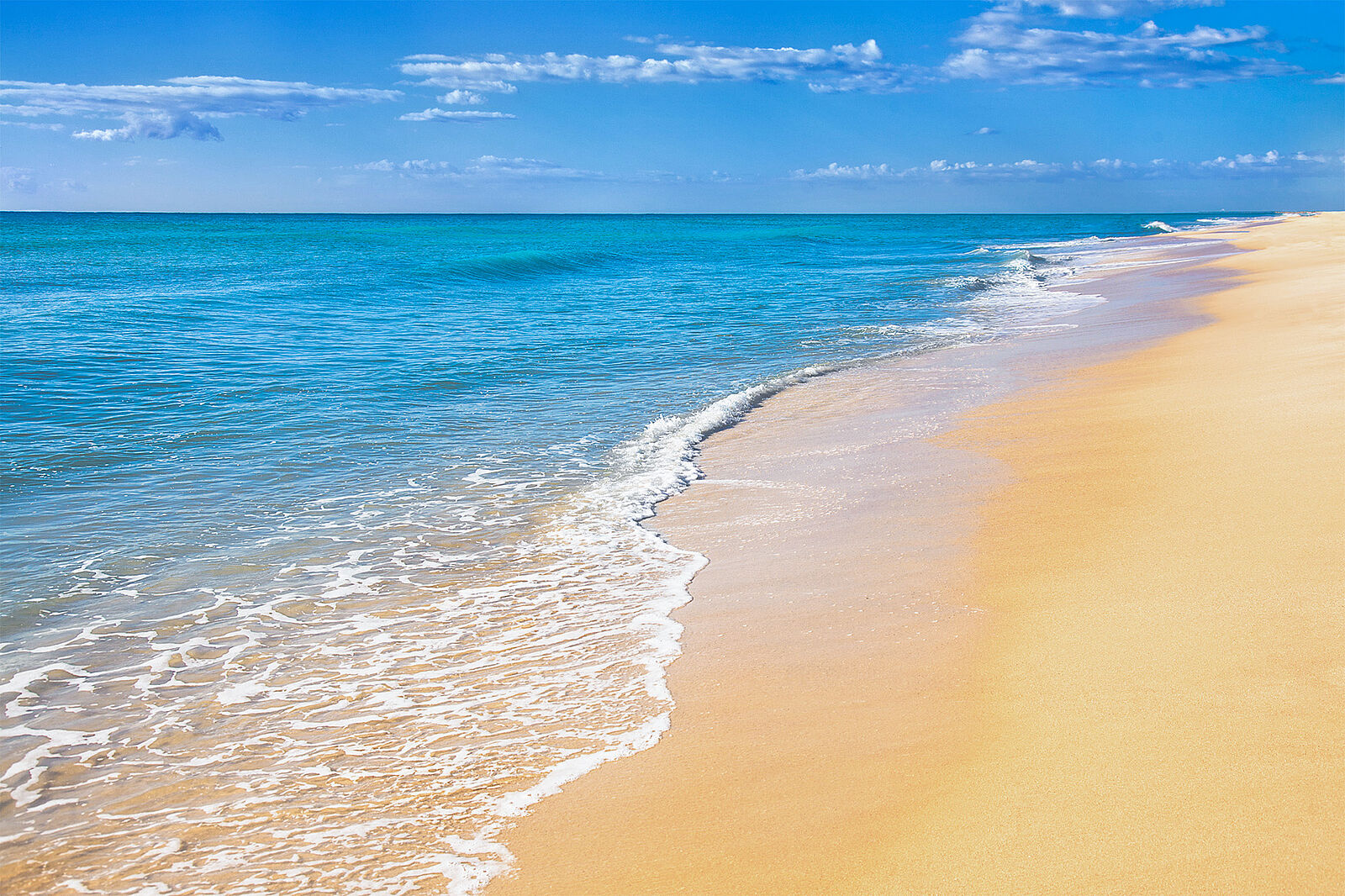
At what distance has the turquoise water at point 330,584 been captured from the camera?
9.92 ft

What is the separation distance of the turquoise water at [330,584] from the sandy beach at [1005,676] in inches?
14.3

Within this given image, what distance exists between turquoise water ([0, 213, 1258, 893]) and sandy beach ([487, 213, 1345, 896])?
363 millimetres

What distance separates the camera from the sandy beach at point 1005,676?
2578mm

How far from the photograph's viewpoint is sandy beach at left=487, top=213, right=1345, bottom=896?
8.46ft

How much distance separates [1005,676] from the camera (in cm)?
361

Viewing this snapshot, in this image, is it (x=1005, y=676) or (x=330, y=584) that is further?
(x=330, y=584)

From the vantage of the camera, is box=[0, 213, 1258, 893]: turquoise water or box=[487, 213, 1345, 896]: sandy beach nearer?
box=[487, 213, 1345, 896]: sandy beach

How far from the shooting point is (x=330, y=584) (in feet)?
16.5

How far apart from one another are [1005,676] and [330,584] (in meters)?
3.54

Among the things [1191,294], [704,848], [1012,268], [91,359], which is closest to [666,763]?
[704,848]

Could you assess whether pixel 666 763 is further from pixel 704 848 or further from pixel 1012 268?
pixel 1012 268

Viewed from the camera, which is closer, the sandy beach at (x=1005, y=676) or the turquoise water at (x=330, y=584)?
the sandy beach at (x=1005, y=676)

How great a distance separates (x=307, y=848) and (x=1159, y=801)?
2599 mm

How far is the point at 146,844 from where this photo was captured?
2.87m
